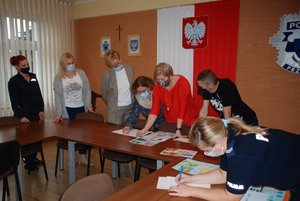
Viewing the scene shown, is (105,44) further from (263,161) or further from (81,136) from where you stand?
(263,161)

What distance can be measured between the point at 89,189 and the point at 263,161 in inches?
35.9

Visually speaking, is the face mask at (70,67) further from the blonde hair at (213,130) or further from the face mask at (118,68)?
the blonde hair at (213,130)

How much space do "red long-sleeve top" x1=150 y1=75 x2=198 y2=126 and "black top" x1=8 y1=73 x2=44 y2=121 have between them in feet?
6.05

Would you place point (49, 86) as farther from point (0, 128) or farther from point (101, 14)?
point (0, 128)

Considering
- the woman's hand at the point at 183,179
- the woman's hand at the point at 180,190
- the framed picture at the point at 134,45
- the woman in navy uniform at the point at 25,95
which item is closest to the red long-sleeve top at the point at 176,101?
the woman's hand at the point at 183,179

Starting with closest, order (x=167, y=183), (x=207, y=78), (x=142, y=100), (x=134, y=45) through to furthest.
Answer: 1. (x=167, y=183)
2. (x=207, y=78)
3. (x=142, y=100)
4. (x=134, y=45)

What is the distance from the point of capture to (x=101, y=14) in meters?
5.06

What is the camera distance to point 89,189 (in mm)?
1445

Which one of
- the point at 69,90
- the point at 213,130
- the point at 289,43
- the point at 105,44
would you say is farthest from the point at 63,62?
the point at 289,43

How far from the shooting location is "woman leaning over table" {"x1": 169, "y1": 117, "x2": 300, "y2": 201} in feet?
3.82

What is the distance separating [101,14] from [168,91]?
3.14 metres

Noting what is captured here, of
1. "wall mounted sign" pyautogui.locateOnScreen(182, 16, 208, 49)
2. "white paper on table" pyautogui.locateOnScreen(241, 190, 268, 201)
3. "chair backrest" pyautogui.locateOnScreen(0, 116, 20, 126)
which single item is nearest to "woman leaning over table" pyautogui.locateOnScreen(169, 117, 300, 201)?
"white paper on table" pyautogui.locateOnScreen(241, 190, 268, 201)

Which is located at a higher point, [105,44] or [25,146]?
[105,44]

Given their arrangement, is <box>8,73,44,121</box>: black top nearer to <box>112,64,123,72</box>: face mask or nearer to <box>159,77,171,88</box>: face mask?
<box>112,64,123,72</box>: face mask
